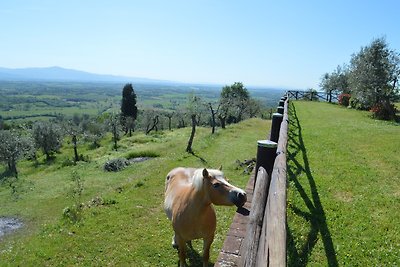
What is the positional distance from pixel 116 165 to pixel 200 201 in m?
32.1

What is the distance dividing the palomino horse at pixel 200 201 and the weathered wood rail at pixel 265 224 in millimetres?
580

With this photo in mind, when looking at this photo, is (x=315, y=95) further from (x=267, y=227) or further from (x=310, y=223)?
(x=267, y=227)

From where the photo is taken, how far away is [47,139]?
61688 mm

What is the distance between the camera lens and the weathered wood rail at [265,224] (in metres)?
2.48

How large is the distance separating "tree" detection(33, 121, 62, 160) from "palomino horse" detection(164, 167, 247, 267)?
5971 cm

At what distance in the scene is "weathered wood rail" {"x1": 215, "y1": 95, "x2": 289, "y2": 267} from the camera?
2.48 meters

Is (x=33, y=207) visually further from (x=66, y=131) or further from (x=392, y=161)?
(x=66, y=131)

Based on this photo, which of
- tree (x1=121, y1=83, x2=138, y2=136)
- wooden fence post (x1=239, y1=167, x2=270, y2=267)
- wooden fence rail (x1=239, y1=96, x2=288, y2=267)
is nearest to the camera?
wooden fence rail (x1=239, y1=96, x2=288, y2=267)

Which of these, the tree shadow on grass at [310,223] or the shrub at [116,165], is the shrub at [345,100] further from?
the tree shadow on grass at [310,223]

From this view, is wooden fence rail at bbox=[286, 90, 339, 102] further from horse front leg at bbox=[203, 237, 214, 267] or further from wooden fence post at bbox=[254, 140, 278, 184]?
wooden fence post at bbox=[254, 140, 278, 184]

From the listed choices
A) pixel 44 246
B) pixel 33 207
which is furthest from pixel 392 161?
pixel 33 207

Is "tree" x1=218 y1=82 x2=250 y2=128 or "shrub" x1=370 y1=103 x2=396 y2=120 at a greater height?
"shrub" x1=370 y1=103 x2=396 y2=120

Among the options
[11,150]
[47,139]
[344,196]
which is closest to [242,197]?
[344,196]

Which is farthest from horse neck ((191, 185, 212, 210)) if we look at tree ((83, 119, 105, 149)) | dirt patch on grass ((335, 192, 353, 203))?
tree ((83, 119, 105, 149))
